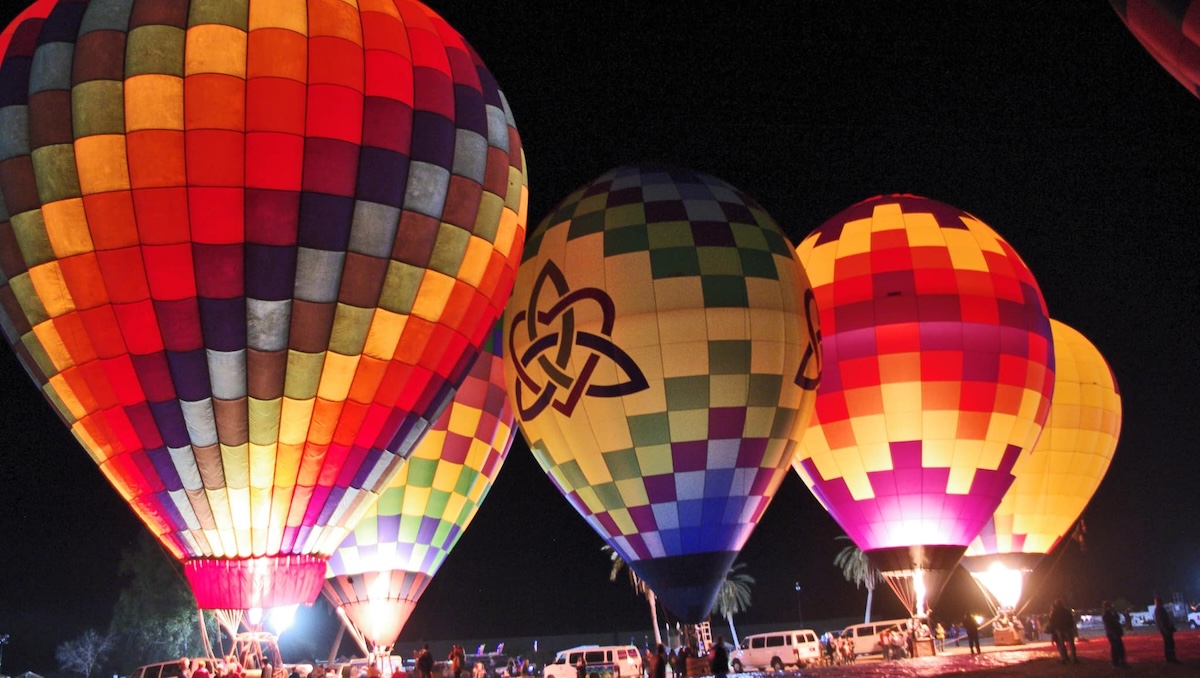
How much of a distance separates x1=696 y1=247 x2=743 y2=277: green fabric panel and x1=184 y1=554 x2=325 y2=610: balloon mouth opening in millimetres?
5950

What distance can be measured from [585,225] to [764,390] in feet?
10.4

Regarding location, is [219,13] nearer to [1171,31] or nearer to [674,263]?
[674,263]

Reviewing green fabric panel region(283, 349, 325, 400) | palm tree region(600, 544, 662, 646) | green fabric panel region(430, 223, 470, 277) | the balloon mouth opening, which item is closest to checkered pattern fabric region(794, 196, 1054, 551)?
palm tree region(600, 544, 662, 646)

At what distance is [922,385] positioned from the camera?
14.1 m

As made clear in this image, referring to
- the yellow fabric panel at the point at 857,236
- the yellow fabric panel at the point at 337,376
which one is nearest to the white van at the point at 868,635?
the yellow fabric panel at the point at 857,236

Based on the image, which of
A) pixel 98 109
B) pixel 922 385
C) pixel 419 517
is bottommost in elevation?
pixel 419 517

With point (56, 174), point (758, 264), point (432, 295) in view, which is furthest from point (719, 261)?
point (56, 174)

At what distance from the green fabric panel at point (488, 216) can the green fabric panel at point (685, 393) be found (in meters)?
2.83

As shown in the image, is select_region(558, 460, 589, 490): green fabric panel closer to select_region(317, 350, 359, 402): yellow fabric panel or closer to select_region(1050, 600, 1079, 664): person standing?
select_region(317, 350, 359, 402): yellow fabric panel

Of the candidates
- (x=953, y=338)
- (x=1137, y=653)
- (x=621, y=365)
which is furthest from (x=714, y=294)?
(x=1137, y=653)

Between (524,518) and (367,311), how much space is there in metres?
33.4

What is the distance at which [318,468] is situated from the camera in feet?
30.8

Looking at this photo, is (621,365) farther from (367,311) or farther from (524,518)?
(524,518)

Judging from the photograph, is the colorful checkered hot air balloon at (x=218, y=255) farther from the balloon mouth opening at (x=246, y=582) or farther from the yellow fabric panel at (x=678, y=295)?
the yellow fabric panel at (x=678, y=295)
